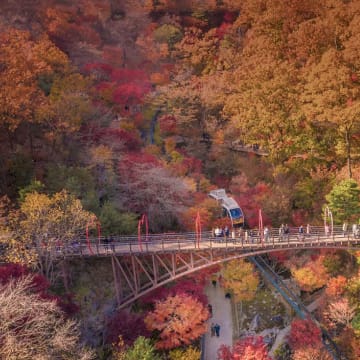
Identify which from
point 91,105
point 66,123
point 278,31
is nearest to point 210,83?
point 278,31

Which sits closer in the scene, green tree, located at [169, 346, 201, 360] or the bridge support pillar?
green tree, located at [169, 346, 201, 360]

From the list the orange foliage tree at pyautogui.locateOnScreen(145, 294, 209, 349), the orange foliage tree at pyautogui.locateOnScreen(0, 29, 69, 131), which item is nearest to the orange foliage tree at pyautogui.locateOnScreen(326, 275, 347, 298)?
the orange foliage tree at pyautogui.locateOnScreen(145, 294, 209, 349)

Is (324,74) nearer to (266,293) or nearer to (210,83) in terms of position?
(210,83)

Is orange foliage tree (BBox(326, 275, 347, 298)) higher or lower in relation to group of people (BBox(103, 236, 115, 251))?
lower

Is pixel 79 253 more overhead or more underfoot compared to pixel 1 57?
more underfoot

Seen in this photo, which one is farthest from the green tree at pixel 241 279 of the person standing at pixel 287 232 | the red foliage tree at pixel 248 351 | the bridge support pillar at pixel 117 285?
the bridge support pillar at pixel 117 285

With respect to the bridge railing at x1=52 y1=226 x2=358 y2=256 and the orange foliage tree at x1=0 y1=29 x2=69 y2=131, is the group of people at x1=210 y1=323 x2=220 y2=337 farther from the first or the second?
the orange foliage tree at x1=0 y1=29 x2=69 y2=131

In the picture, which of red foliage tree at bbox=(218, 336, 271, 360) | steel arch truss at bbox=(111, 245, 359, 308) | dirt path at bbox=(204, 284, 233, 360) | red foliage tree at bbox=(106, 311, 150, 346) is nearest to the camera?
red foliage tree at bbox=(218, 336, 271, 360)
